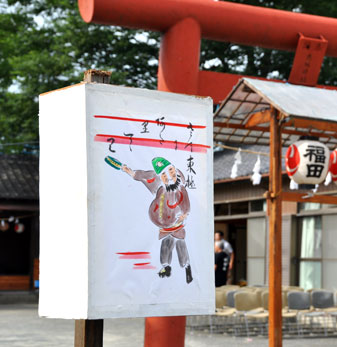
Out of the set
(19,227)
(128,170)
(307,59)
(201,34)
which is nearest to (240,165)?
(19,227)

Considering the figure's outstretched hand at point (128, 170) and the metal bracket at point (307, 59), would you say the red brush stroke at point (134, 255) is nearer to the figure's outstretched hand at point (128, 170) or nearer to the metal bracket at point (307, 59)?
the figure's outstretched hand at point (128, 170)

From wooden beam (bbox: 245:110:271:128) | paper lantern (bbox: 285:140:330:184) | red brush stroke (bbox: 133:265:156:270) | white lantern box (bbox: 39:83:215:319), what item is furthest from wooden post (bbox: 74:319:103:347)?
wooden beam (bbox: 245:110:271:128)

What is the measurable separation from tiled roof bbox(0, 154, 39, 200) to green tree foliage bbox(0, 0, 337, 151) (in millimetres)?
1035

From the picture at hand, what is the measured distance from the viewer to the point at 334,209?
1547 centimetres

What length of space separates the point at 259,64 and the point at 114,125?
20.2m

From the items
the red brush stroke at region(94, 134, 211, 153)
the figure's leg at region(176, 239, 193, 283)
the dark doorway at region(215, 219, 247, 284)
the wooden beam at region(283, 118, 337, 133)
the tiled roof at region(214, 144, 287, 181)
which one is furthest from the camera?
the dark doorway at region(215, 219, 247, 284)

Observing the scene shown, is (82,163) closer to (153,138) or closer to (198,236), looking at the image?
(153,138)

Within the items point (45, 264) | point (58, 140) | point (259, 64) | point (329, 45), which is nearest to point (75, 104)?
point (58, 140)

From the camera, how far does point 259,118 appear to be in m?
9.71

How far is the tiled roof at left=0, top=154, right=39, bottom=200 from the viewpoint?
20.2m

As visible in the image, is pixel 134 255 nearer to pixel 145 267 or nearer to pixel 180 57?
pixel 145 267

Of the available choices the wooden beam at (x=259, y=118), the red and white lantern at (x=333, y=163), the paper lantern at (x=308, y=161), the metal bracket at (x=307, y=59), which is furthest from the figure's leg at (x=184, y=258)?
the red and white lantern at (x=333, y=163)

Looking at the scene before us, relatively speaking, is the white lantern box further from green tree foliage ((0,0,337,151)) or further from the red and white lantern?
green tree foliage ((0,0,337,151))

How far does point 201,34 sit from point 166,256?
5.70 meters
